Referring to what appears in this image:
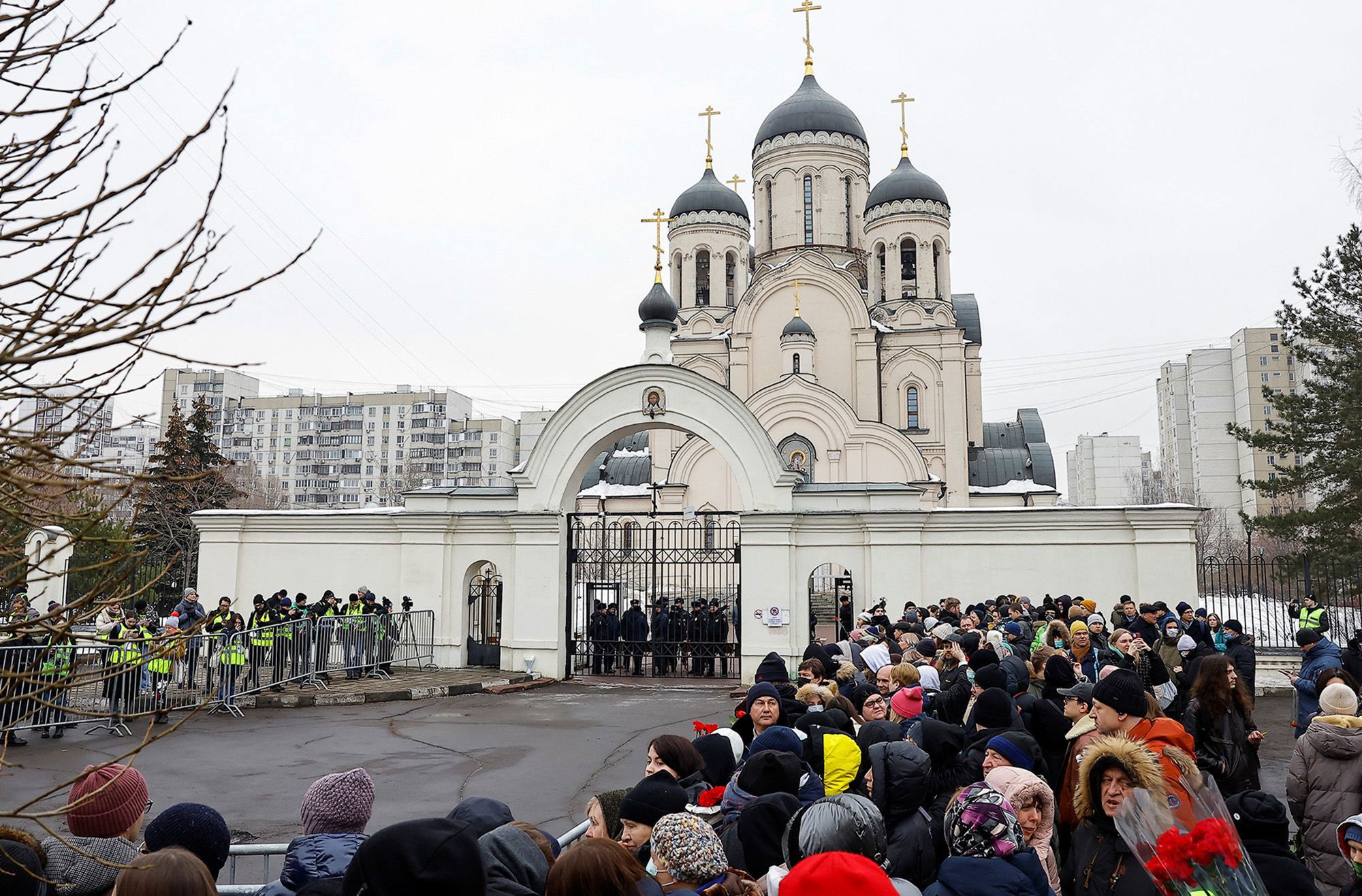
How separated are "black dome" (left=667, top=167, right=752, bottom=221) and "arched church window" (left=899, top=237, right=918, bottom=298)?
25.4 ft

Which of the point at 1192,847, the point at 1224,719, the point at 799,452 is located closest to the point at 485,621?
the point at 1224,719

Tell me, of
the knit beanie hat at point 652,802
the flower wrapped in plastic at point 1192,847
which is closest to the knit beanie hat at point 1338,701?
the flower wrapped in plastic at point 1192,847

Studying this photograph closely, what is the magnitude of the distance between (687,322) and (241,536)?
26231 mm

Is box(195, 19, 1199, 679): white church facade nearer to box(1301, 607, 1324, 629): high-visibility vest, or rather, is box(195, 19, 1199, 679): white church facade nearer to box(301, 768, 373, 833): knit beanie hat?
box(1301, 607, 1324, 629): high-visibility vest

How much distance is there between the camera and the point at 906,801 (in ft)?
14.6

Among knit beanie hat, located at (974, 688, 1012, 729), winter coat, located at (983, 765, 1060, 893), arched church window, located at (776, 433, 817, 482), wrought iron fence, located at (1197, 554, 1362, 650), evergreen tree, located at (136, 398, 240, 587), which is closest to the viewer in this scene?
winter coat, located at (983, 765, 1060, 893)

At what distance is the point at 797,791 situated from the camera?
4.65 m

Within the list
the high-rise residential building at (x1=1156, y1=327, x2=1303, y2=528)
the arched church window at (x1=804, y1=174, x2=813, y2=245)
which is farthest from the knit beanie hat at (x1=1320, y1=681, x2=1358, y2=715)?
the high-rise residential building at (x1=1156, y1=327, x2=1303, y2=528)

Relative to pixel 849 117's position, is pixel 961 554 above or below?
below

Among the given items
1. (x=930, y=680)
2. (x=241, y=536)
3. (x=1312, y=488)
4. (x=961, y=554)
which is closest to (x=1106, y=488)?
(x=1312, y=488)

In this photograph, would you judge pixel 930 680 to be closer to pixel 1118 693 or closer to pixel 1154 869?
pixel 1118 693

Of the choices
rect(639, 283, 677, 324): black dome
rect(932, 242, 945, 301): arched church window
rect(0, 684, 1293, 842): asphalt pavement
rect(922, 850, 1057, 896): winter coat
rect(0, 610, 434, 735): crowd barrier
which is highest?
rect(932, 242, 945, 301): arched church window

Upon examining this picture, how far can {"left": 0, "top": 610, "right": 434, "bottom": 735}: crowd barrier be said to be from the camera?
12.1 m

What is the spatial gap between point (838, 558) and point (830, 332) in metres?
21.8
